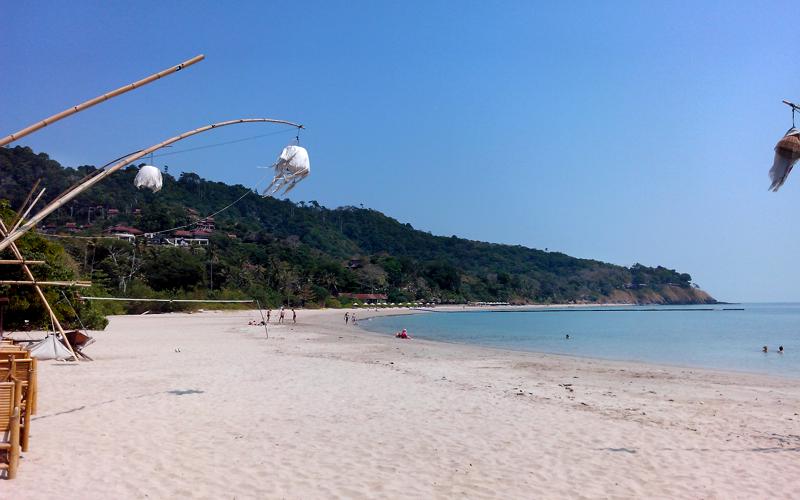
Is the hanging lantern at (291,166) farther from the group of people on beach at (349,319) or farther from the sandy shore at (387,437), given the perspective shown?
the group of people on beach at (349,319)

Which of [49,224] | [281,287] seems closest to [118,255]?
[281,287]

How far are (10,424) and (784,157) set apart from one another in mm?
8193

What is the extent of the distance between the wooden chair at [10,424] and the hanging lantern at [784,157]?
798 cm

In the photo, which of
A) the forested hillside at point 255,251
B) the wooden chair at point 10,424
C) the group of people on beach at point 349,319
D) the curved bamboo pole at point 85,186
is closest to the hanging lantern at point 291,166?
the curved bamboo pole at point 85,186

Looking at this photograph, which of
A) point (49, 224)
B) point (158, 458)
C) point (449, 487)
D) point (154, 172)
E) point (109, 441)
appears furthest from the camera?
point (49, 224)

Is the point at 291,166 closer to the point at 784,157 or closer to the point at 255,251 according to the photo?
the point at 784,157

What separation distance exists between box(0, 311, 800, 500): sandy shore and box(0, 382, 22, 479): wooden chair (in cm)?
19

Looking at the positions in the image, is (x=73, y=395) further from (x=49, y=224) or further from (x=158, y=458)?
(x=49, y=224)

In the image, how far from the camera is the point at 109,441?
732 cm

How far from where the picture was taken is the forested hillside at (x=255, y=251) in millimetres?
65188

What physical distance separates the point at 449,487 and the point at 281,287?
7888 cm

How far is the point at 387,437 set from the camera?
8117mm

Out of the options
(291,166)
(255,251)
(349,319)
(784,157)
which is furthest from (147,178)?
(255,251)

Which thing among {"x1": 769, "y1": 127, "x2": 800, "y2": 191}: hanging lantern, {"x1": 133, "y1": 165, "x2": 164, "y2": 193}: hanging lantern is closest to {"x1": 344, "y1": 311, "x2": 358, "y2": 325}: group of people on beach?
{"x1": 133, "y1": 165, "x2": 164, "y2": 193}: hanging lantern
